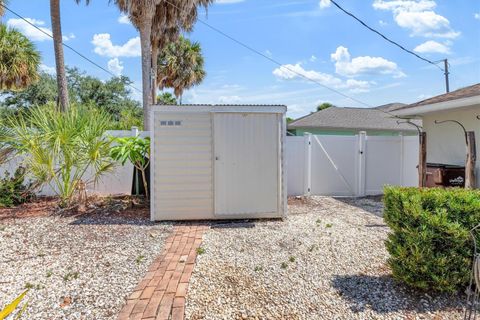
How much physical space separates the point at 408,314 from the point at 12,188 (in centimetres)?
711

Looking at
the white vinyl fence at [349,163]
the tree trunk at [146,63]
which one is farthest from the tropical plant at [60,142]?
the tree trunk at [146,63]

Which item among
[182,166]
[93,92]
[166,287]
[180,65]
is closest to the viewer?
[166,287]

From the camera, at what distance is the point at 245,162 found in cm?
579

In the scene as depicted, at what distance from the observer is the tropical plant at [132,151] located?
621cm

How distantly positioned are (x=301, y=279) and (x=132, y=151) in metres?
4.16

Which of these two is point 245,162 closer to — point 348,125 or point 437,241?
point 437,241

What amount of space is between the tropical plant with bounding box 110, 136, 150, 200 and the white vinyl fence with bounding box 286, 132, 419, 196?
365 cm

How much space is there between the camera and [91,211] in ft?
20.3

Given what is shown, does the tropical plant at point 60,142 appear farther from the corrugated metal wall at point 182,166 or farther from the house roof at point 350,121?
the house roof at point 350,121

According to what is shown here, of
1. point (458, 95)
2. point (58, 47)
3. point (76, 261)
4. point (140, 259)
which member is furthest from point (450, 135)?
point (58, 47)

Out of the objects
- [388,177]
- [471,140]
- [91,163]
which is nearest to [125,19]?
[91,163]

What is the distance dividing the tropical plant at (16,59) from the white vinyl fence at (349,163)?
9.01m

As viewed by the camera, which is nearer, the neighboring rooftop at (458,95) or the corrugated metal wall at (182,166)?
the corrugated metal wall at (182,166)

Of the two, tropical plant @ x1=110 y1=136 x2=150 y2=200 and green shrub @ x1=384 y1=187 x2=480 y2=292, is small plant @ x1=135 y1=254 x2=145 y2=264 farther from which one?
green shrub @ x1=384 y1=187 x2=480 y2=292
